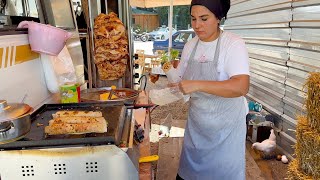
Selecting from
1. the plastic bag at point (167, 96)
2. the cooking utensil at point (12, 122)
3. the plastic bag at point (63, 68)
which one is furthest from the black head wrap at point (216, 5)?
the cooking utensil at point (12, 122)

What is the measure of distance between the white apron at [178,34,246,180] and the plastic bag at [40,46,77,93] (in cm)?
90

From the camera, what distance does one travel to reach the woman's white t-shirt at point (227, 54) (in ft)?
5.50

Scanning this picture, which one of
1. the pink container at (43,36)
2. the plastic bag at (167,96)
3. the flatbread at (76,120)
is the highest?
the pink container at (43,36)

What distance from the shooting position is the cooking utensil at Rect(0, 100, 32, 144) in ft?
3.12

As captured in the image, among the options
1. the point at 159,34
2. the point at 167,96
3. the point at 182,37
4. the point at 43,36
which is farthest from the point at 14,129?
the point at 159,34

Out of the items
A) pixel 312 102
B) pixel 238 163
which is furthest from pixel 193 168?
pixel 312 102

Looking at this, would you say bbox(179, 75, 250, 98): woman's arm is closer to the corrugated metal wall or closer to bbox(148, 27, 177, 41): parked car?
the corrugated metal wall

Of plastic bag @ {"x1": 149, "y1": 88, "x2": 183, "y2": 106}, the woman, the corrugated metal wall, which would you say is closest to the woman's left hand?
the woman

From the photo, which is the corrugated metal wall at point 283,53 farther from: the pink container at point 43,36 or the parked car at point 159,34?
the parked car at point 159,34

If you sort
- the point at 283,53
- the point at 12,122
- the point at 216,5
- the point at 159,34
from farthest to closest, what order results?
1. the point at 159,34
2. the point at 283,53
3. the point at 216,5
4. the point at 12,122

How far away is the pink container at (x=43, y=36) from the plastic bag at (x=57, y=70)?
0.11 metres

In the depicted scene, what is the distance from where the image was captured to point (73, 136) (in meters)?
1.08

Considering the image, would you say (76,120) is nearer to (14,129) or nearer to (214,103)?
(14,129)

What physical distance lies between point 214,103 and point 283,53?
8.28ft
